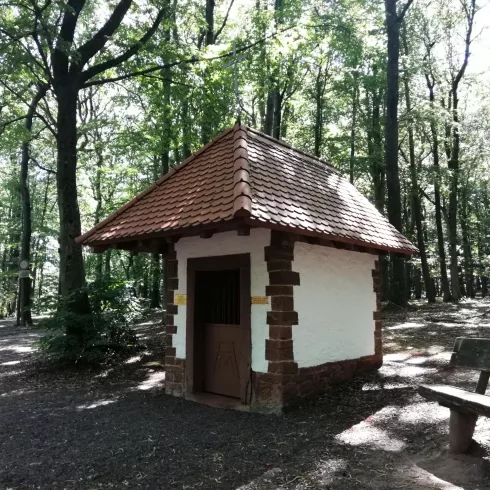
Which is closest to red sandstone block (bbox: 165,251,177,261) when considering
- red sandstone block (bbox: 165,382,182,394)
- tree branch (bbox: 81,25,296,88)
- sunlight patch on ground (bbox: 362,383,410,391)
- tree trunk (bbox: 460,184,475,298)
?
red sandstone block (bbox: 165,382,182,394)

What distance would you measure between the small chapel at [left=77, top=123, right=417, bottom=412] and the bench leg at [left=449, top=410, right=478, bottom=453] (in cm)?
226

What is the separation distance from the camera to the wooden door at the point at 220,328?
257 inches

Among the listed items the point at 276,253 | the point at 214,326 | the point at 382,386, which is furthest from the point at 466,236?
the point at 276,253

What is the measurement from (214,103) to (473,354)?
10.2 meters

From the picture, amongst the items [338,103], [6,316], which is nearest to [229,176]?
[338,103]

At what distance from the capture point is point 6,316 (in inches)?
1112

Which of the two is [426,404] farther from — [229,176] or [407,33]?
[407,33]

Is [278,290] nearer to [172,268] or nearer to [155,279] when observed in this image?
[172,268]

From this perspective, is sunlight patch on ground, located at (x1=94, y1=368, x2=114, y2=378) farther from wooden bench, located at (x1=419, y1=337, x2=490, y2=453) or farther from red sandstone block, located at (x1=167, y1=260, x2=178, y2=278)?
wooden bench, located at (x1=419, y1=337, x2=490, y2=453)

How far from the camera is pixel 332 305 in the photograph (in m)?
6.75

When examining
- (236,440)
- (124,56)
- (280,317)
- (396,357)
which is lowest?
(236,440)

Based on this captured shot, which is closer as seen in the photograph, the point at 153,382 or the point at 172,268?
the point at 172,268

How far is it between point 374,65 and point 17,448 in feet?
65.7

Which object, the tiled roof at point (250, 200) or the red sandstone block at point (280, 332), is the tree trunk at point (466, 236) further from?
the red sandstone block at point (280, 332)
